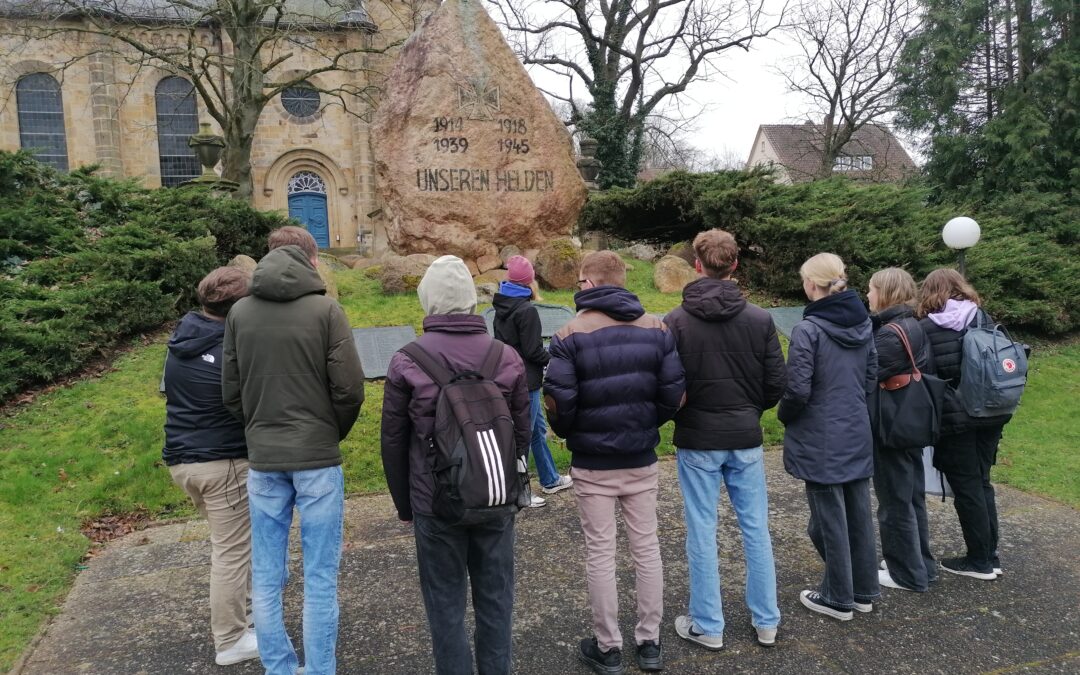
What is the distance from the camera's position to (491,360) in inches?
106

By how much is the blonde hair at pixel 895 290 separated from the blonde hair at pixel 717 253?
1.08 metres

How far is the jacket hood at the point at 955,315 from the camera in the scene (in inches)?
152

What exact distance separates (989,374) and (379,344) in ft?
17.7

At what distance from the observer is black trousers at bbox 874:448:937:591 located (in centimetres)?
375

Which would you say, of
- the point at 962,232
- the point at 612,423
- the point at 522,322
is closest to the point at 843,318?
the point at 612,423

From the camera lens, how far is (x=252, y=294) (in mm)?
2846

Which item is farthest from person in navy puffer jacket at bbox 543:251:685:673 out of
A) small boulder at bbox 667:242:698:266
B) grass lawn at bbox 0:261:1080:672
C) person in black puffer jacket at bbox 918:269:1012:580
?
small boulder at bbox 667:242:698:266

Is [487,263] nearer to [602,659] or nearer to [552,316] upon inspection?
[552,316]

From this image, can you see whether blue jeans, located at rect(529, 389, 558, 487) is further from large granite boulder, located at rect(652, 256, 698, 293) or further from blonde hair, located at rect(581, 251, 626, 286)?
large granite boulder, located at rect(652, 256, 698, 293)

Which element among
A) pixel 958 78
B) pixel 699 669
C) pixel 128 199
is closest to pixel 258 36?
pixel 128 199

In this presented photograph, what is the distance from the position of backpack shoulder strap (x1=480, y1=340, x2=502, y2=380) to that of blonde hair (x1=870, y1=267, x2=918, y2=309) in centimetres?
230

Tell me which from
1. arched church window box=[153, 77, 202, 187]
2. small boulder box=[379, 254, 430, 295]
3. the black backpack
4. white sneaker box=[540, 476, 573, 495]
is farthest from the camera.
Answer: arched church window box=[153, 77, 202, 187]

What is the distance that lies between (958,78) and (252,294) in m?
16.7

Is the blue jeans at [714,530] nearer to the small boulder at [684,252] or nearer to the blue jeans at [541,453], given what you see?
the blue jeans at [541,453]
